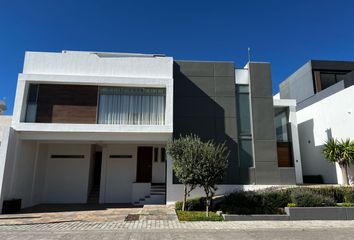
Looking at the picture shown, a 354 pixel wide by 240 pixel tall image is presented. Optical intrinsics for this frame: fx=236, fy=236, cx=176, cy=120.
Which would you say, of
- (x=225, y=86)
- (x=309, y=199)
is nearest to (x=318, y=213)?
(x=309, y=199)

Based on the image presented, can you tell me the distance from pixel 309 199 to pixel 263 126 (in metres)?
4.65

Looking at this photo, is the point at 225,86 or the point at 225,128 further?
the point at 225,86

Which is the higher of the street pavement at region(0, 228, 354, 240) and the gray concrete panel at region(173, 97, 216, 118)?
the gray concrete panel at region(173, 97, 216, 118)

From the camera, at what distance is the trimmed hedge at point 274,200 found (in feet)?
32.7

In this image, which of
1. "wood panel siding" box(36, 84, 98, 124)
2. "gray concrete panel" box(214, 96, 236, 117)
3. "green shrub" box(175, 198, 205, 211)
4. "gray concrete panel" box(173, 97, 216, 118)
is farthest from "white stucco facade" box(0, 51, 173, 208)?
"green shrub" box(175, 198, 205, 211)

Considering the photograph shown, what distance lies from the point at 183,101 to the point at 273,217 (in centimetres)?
732

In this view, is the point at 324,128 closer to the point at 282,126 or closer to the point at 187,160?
the point at 282,126

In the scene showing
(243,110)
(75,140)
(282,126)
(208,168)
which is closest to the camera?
(208,168)

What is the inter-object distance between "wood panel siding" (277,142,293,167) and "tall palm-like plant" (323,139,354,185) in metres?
2.47

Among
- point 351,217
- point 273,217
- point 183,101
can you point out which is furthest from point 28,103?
point 351,217

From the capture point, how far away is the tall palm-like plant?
46.1ft

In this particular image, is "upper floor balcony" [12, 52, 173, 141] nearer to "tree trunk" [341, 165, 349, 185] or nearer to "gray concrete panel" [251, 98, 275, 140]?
"gray concrete panel" [251, 98, 275, 140]

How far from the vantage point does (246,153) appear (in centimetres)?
1329

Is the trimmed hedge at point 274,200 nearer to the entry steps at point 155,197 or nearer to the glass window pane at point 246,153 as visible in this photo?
the glass window pane at point 246,153
